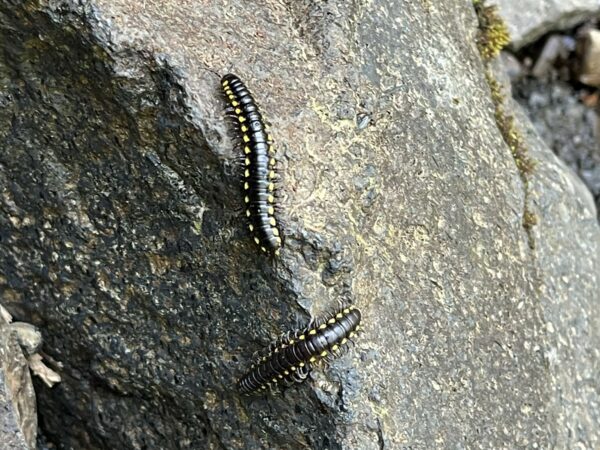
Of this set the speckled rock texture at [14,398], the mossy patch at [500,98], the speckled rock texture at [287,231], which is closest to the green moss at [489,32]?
the mossy patch at [500,98]

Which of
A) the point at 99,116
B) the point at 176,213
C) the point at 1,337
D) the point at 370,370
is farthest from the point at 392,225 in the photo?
the point at 1,337

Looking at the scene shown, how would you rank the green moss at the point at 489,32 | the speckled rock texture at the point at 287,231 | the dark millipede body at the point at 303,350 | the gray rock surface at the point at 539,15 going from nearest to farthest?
the dark millipede body at the point at 303,350
the speckled rock texture at the point at 287,231
the green moss at the point at 489,32
the gray rock surface at the point at 539,15

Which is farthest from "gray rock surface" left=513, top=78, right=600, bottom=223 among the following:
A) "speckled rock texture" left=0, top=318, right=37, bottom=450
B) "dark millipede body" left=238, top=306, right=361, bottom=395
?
"speckled rock texture" left=0, top=318, right=37, bottom=450

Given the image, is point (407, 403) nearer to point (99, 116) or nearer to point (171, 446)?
point (171, 446)

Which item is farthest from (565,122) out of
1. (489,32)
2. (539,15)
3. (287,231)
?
(287,231)

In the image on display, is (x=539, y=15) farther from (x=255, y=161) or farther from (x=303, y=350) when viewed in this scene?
(x=303, y=350)

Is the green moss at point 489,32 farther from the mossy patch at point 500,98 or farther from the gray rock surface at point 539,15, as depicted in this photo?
the gray rock surface at point 539,15
